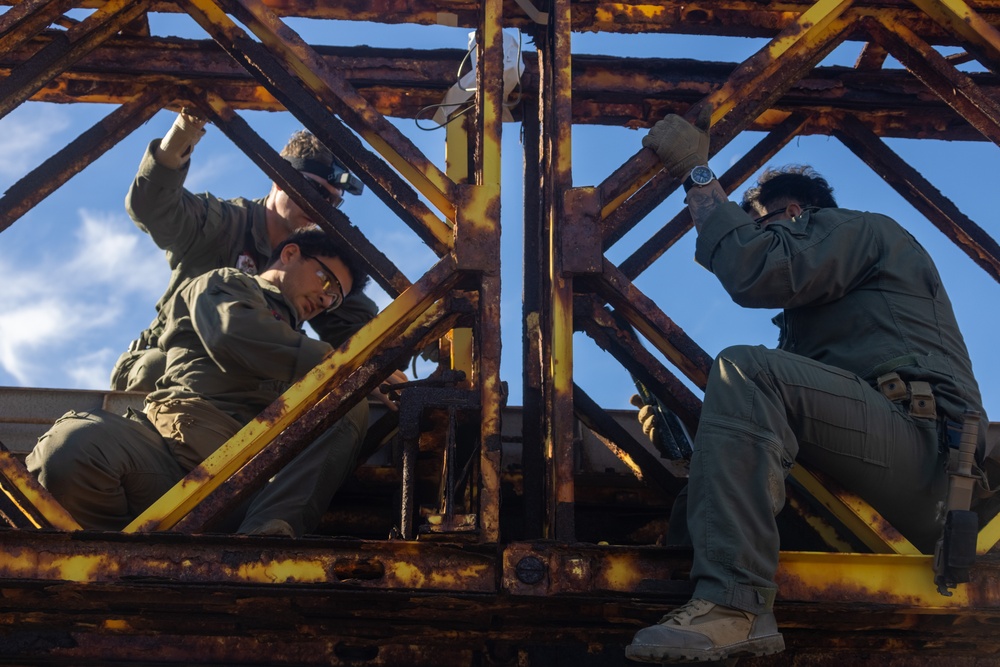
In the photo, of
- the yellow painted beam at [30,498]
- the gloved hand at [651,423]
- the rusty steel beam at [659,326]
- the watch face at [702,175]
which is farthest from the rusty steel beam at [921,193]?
the yellow painted beam at [30,498]

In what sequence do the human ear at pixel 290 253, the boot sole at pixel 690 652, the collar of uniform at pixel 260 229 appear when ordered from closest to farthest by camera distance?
1. the boot sole at pixel 690 652
2. the human ear at pixel 290 253
3. the collar of uniform at pixel 260 229

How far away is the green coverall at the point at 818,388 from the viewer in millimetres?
3764

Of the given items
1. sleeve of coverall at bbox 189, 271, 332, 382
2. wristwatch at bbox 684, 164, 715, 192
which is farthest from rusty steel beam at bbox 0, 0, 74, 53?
wristwatch at bbox 684, 164, 715, 192

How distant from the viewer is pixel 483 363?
14.0 feet

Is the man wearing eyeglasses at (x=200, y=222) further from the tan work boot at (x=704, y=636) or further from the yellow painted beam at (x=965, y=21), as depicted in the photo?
the tan work boot at (x=704, y=636)

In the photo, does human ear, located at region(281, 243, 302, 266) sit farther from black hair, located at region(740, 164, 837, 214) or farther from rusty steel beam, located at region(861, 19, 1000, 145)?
rusty steel beam, located at region(861, 19, 1000, 145)

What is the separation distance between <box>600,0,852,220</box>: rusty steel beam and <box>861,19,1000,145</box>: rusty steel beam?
339 millimetres

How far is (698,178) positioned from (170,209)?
2637mm

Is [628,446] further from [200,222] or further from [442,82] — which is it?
[200,222]

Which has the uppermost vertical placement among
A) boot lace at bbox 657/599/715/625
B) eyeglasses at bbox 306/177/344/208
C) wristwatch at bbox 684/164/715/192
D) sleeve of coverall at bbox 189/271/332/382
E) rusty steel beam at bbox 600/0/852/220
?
eyeglasses at bbox 306/177/344/208

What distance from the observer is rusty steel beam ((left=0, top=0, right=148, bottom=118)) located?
514cm

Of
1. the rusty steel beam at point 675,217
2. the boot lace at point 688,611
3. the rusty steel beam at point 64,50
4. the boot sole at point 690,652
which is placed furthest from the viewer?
the rusty steel beam at point 675,217

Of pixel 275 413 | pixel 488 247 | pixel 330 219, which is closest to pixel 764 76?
pixel 488 247

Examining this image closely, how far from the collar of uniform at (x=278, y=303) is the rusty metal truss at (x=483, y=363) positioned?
357 mm
